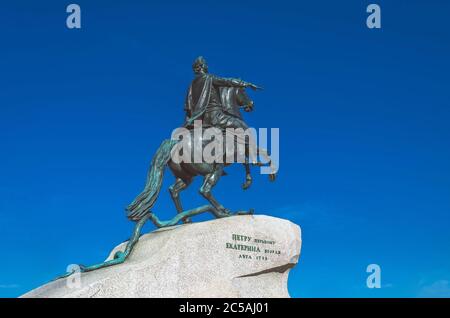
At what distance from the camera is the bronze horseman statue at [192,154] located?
10812mm

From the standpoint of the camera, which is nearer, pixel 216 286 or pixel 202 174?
pixel 216 286

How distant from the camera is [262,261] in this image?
1059cm

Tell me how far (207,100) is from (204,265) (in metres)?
3.77

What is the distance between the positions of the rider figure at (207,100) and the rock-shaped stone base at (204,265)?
217 cm

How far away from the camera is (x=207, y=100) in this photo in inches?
461

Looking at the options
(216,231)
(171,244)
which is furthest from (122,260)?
(216,231)

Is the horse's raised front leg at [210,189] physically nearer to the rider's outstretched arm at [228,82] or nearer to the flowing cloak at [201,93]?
the flowing cloak at [201,93]

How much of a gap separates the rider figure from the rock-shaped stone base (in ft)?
7.13

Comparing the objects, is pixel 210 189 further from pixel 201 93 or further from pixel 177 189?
pixel 201 93

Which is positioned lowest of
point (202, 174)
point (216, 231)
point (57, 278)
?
point (57, 278)

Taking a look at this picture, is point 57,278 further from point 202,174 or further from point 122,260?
point 202,174
